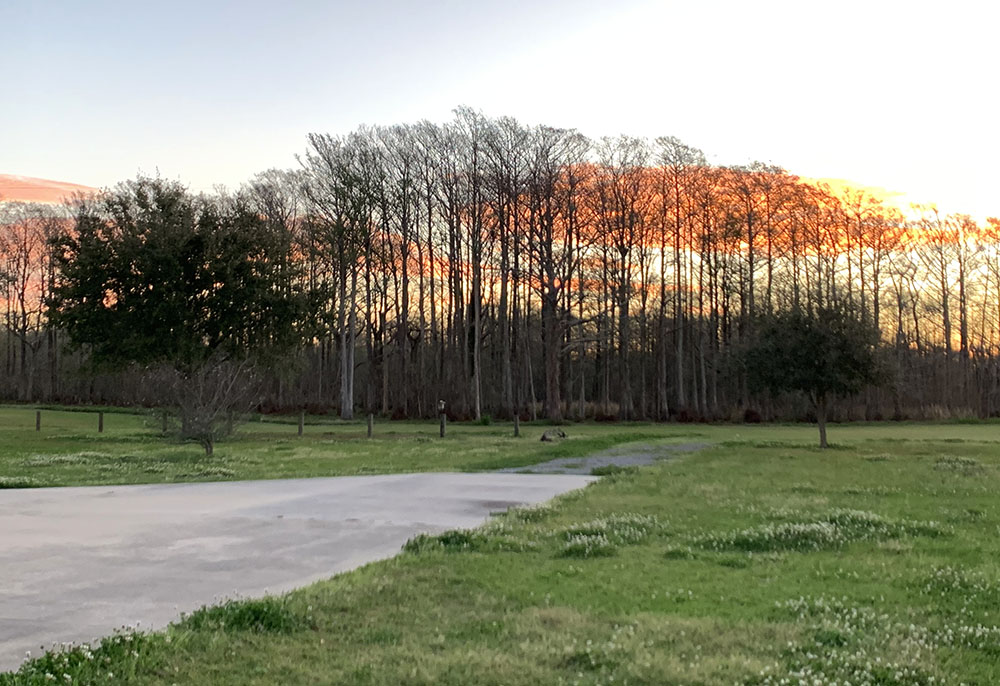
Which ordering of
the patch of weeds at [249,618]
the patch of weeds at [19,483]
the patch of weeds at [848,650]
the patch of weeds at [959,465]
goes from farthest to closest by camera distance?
the patch of weeds at [959,465]
the patch of weeds at [19,483]
the patch of weeds at [249,618]
the patch of weeds at [848,650]

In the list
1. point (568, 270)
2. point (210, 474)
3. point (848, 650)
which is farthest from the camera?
point (568, 270)

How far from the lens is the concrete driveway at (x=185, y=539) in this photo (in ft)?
21.9

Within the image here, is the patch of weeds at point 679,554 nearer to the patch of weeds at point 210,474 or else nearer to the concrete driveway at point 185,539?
the concrete driveway at point 185,539

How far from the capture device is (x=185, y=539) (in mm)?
10000

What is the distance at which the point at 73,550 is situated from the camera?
9.19m

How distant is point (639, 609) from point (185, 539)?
597 cm

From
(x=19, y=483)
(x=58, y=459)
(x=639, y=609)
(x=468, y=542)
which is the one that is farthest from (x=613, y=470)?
(x=58, y=459)

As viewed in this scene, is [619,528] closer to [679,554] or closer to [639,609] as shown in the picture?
[679,554]

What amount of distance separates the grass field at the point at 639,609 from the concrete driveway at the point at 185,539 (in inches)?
31.0

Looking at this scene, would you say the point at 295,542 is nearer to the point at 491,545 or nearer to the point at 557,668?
the point at 491,545

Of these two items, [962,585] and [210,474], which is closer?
[962,585]

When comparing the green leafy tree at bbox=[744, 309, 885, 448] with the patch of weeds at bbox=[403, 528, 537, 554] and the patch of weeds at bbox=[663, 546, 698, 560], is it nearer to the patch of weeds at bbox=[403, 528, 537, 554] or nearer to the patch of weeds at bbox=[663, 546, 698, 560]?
the patch of weeds at bbox=[663, 546, 698, 560]

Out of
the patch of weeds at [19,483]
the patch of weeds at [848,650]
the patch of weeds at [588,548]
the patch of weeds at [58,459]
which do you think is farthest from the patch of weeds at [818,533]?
the patch of weeds at [58,459]

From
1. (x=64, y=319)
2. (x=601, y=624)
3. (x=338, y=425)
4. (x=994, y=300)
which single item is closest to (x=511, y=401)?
(x=338, y=425)
